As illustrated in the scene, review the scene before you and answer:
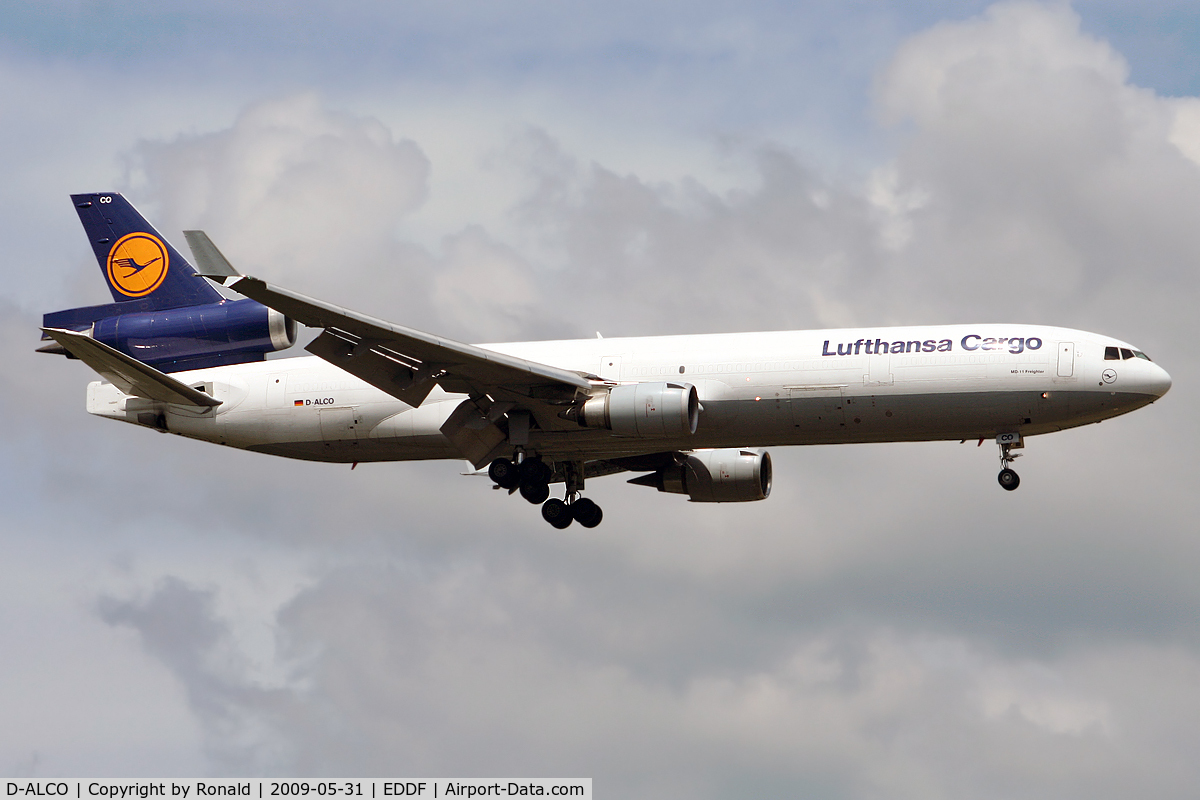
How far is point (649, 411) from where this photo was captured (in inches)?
1794

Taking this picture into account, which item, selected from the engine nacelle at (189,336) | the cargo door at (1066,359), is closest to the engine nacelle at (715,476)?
the cargo door at (1066,359)

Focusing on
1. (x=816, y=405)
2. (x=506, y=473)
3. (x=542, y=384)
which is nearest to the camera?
(x=816, y=405)

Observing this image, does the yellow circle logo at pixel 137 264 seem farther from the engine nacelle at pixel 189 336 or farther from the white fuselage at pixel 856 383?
the white fuselage at pixel 856 383

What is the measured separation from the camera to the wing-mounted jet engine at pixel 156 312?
5122 centimetres

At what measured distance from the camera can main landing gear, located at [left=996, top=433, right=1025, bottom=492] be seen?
153ft

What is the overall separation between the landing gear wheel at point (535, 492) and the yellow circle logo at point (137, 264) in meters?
14.8

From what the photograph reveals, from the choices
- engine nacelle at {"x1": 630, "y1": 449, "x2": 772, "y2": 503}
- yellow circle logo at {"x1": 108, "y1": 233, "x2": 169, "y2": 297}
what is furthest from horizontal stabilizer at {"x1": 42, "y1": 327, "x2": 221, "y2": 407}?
engine nacelle at {"x1": 630, "y1": 449, "x2": 772, "y2": 503}

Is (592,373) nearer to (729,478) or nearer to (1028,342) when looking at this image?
(729,478)

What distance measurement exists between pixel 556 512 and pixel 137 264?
54.6 ft

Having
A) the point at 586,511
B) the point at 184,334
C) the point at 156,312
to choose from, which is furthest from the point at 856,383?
the point at 156,312

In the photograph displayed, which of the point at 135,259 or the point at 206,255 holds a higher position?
the point at 135,259

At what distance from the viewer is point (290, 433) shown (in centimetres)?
5116

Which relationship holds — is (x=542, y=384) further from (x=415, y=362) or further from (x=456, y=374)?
(x=415, y=362)

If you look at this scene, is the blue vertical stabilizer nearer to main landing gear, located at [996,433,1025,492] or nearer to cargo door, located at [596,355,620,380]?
cargo door, located at [596,355,620,380]
